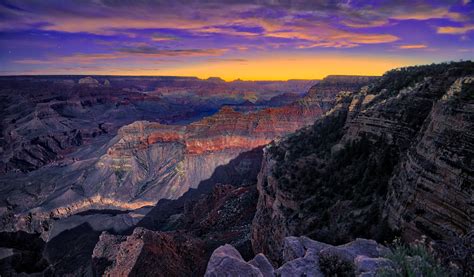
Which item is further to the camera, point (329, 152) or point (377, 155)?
point (329, 152)

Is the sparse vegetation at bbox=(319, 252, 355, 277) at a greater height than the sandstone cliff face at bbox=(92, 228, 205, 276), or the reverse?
the sparse vegetation at bbox=(319, 252, 355, 277)

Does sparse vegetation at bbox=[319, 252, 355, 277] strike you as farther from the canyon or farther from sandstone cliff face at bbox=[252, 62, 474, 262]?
sandstone cliff face at bbox=[252, 62, 474, 262]

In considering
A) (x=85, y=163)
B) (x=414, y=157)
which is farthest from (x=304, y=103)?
(x=414, y=157)

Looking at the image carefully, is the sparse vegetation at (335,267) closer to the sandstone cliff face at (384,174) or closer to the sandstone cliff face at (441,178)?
the sandstone cliff face at (441,178)

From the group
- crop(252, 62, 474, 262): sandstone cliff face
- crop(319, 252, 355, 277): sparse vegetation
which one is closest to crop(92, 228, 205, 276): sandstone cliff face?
crop(252, 62, 474, 262): sandstone cliff face

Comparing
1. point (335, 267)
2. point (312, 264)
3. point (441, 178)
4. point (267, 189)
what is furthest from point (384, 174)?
point (267, 189)

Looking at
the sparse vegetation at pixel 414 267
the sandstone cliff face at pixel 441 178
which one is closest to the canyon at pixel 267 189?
the sandstone cliff face at pixel 441 178

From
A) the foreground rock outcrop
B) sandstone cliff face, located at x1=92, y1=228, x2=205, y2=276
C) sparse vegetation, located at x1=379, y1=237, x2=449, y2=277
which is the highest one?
sparse vegetation, located at x1=379, y1=237, x2=449, y2=277

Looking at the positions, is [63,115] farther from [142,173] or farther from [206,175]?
[206,175]
